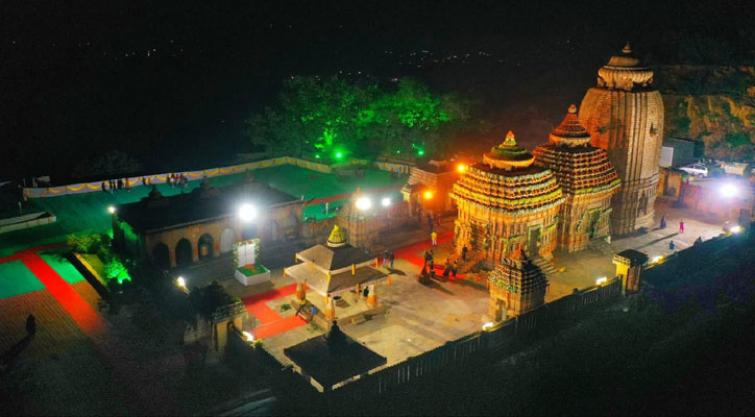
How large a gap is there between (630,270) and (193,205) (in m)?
20.2

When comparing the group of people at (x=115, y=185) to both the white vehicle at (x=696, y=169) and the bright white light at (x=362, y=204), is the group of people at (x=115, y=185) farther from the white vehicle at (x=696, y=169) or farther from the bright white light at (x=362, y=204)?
the white vehicle at (x=696, y=169)

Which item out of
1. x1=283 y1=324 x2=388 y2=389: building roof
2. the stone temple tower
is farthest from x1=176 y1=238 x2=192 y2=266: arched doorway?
the stone temple tower

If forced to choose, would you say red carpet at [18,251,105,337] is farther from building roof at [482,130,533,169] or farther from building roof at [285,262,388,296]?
building roof at [482,130,533,169]

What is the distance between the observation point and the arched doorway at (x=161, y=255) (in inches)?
1142

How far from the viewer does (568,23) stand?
90375 mm

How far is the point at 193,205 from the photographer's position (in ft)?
103

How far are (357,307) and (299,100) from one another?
33831mm

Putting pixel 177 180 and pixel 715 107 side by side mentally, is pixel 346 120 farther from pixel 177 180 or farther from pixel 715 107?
pixel 715 107

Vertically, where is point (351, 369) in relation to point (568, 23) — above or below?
below

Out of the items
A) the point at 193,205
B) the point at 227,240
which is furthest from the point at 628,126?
the point at 193,205

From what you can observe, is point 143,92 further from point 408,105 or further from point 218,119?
point 408,105

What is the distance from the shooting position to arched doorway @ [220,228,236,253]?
102 feet

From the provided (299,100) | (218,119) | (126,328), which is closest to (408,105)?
(299,100)

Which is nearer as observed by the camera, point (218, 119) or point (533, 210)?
point (533, 210)
